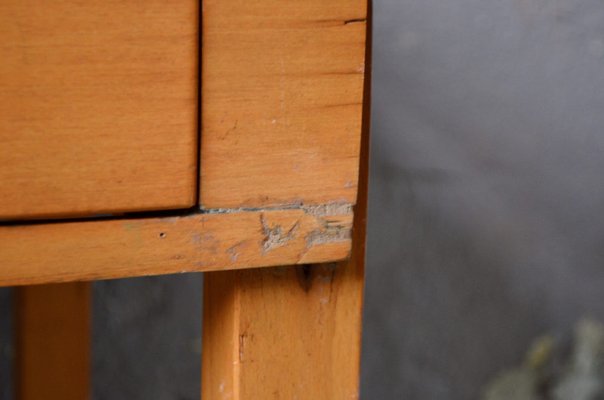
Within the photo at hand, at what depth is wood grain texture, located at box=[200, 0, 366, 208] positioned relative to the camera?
0.35 m

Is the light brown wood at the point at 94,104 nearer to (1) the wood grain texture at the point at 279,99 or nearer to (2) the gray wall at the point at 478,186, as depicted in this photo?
(1) the wood grain texture at the point at 279,99

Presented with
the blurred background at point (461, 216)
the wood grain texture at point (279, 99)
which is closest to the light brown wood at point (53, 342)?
the blurred background at point (461, 216)

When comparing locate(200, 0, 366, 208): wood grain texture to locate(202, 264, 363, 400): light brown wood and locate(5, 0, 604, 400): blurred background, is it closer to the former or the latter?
locate(202, 264, 363, 400): light brown wood

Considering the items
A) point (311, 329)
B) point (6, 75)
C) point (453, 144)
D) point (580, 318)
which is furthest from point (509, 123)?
point (6, 75)

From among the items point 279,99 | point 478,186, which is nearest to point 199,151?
point 279,99

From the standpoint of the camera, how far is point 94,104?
335 mm

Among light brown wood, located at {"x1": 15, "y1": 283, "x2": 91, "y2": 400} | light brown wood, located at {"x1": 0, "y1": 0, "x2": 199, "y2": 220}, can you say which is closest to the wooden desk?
light brown wood, located at {"x1": 0, "y1": 0, "x2": 199, "y2": 220}

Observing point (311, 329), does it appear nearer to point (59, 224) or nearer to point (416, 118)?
point (59, 224)

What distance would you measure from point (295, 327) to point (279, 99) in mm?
105

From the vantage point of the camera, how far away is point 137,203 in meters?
0.35

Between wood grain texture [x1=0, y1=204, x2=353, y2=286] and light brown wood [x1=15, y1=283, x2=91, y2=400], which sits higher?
wood grain texture [x1=0, y1=204, x2=353, y2=286]

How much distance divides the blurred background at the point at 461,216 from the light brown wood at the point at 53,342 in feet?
1.41

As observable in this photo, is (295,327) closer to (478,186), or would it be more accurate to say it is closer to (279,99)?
(279,99)

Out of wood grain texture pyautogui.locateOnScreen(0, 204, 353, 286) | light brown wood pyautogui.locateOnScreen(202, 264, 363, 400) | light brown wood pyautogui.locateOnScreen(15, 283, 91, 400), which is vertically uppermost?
wood grain texture pyautogui.locateOnScreen(0, 204, 353, 286)
